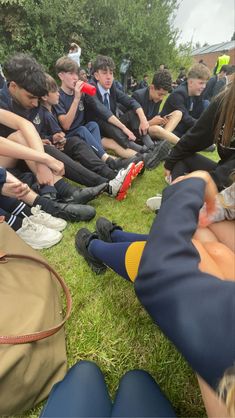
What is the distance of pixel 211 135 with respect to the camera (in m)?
2.03

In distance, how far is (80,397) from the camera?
86 centimetres

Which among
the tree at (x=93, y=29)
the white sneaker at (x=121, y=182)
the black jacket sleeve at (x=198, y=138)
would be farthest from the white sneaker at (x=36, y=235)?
the tree at (x=93, y=29)

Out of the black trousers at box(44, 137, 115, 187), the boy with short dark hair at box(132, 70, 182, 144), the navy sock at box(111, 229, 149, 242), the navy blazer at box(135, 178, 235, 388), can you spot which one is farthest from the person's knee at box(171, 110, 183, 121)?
the navy blazer at box(135, 178, 235, 388)

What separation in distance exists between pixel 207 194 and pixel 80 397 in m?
0.77

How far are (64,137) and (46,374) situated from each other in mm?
2323

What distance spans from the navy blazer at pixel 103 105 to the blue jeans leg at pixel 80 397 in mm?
2917

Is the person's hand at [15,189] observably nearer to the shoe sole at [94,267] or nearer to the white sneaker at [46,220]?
the white sneaker at [46,220]

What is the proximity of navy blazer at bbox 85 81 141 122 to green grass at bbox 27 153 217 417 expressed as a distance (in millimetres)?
2034

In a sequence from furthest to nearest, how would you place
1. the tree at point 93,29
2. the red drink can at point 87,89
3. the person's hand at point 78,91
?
the tree at point 93,29 < the red drink can at point 87,89 < the person's hand at point 78,91

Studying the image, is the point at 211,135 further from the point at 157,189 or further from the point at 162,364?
the point at 162,364

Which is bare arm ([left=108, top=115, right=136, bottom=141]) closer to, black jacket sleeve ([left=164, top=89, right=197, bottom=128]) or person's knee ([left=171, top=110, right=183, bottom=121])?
person's knee ([left=171, top=110, right=183, bottom=121])

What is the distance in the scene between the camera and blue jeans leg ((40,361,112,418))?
812 mm

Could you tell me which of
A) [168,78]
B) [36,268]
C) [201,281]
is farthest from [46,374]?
[168,78]

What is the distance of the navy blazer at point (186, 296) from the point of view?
0.54 meters
